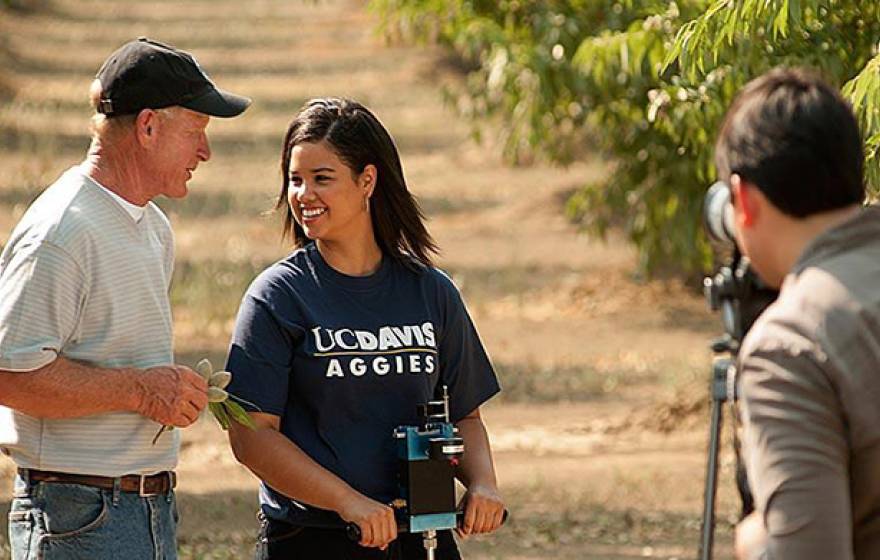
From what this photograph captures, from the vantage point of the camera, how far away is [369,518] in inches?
170

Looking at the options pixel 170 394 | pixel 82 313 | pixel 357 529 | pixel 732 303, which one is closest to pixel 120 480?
pixel 170 394

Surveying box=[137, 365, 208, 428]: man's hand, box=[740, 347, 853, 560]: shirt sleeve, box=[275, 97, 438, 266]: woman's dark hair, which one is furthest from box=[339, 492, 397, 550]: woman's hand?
box=[740, 347, 853, 560]: shirt sleeve

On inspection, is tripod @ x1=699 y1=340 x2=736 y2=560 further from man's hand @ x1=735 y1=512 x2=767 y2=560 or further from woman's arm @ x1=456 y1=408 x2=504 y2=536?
man's hand @ x1=735 y1=512 x2=767 y2=560

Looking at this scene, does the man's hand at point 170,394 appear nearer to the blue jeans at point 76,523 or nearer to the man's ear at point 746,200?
the blue jeans at point 76,523

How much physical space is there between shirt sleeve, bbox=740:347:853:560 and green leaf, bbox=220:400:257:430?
5.58ft

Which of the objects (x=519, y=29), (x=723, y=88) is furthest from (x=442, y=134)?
(x=723, y=88)

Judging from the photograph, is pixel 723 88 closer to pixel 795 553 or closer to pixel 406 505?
pixel 406 505

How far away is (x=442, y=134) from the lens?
31656 mm

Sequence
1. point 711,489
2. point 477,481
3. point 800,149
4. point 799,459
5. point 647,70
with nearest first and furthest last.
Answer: point 799,459, point 800,149, point 477,481, point 711,489, point 647,70

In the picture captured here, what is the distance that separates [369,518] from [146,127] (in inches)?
40.0

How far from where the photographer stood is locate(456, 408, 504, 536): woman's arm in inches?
178

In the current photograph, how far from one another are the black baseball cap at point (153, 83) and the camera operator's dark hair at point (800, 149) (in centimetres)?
173

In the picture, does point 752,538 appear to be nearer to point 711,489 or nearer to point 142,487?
point 142,487

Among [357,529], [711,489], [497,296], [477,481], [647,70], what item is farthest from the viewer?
[497,296]
